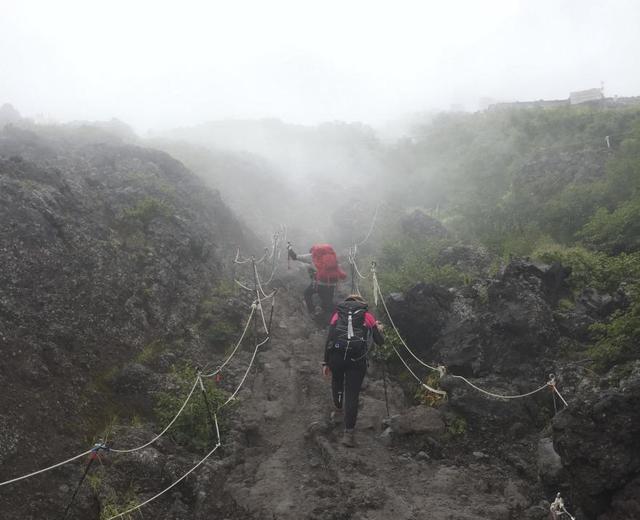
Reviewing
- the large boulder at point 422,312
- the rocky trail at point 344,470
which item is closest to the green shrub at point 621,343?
the rocky trail at point 344,470

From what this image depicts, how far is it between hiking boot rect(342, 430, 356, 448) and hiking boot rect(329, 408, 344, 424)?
41 cm

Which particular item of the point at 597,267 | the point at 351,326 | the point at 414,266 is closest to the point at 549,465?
the point at 351,326

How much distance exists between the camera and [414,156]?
29.8 metres

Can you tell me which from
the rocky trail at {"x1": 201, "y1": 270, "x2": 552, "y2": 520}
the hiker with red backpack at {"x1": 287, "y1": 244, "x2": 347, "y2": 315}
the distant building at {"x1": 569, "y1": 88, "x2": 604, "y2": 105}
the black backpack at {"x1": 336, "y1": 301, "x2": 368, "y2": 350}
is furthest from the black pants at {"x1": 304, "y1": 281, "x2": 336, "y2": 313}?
the distant building at {"x1": 569, "y1": 88, "x2": 604, "y2": 105}

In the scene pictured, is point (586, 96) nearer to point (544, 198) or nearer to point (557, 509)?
point (544, 198)

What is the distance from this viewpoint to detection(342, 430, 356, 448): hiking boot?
25.8 ft

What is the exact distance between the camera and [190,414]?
7.97 meters

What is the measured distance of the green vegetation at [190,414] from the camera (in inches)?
301

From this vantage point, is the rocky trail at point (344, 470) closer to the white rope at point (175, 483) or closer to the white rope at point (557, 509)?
the white rope at point (175, 483)

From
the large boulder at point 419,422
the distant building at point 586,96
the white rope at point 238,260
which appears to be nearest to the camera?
the large boulder at point 419,422

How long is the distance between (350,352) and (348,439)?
4.81ft

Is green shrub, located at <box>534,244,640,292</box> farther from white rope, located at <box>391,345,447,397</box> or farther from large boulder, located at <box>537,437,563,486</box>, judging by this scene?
large boulder, located at <box>537,437,563,486</box>

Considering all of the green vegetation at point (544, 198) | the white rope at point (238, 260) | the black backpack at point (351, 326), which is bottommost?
the white rope at point (238, 260)

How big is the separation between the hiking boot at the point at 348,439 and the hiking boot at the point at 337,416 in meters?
0.41
